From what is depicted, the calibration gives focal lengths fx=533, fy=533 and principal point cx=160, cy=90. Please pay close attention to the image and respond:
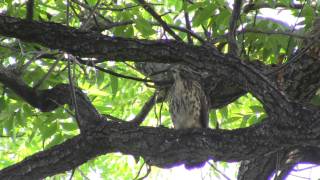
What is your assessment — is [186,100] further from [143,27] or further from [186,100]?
[143,27]

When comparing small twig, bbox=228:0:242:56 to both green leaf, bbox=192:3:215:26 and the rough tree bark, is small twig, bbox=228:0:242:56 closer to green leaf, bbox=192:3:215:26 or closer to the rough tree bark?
the rough tree bark

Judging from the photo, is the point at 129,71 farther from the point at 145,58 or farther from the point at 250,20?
the point at 145,58

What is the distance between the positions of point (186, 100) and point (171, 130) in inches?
60.4

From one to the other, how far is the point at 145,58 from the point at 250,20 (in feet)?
4.60

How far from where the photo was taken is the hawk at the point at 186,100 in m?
4.91

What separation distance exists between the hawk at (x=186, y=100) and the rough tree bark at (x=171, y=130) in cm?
104

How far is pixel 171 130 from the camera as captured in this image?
3.55 meters

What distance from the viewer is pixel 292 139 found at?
320cm

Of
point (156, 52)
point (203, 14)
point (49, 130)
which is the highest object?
point (203, 14)

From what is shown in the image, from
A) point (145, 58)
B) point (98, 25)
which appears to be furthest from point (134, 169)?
point (145, 58)

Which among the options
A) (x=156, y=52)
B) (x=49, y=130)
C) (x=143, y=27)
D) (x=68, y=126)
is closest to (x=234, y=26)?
(x=156, y=52)

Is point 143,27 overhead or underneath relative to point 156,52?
overhead

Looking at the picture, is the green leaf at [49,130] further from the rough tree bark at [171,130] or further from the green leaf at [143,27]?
the green leaf at [143,27]

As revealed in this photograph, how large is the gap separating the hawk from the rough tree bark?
3.42 ft
